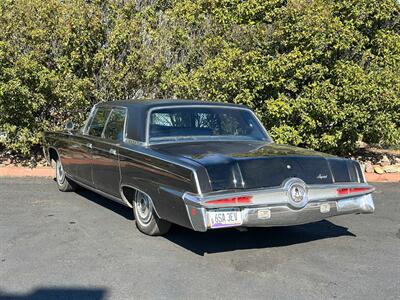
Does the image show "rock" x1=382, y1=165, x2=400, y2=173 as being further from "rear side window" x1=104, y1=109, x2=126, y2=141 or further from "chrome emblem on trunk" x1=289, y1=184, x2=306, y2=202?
"rear side window" x1=104, y1=109, x2=126, y2=141

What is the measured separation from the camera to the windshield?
5629 mm

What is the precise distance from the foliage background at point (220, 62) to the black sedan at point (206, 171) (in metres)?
2.85

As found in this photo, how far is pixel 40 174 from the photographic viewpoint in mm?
9242

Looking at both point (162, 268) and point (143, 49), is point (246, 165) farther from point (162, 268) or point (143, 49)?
point (143, 49)

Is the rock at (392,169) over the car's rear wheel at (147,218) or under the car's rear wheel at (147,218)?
under

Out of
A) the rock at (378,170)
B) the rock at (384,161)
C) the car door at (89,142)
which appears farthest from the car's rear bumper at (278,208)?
the rock at (384,161)

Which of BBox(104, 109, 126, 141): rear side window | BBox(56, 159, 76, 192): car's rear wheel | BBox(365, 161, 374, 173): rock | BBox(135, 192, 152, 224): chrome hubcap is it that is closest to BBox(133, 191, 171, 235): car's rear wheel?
BBox(135, 192, 152, 224): chrome hubcap

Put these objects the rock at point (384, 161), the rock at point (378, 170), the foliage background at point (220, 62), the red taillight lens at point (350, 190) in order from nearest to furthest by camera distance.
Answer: the red taillight lens at point (350, 190) → the foliage background at point (220, 62) → the rock at point (378, 170) → the rock at point (384, 161)

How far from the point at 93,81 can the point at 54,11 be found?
1.44 meters

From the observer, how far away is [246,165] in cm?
458

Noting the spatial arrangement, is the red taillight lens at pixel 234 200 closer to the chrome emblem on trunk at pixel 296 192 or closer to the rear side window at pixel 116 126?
the chrome emblem on trunk at pixel 296 192

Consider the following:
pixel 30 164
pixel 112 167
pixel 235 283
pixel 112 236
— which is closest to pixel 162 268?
pixel 235 283

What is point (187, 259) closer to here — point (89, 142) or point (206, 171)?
point (206, 171)

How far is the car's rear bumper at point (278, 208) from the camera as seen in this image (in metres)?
4.34
